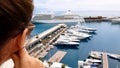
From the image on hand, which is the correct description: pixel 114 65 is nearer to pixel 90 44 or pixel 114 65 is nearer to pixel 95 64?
pixel 95 64

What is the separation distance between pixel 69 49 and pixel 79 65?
1997 millimetres

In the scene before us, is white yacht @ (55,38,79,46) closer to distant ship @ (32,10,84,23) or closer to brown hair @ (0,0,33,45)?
distant ship @ (32,10,84,23)

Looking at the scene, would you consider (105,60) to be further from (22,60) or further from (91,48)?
(22,60)

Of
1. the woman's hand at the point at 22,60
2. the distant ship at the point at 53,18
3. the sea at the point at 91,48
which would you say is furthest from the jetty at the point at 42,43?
the woman's hand at the point at 22,60

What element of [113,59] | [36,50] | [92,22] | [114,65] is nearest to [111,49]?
[113,59]

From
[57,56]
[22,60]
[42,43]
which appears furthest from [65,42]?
[22,60]

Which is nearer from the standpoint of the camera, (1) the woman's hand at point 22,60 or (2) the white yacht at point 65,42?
(1) the woman's hand at point 22,60

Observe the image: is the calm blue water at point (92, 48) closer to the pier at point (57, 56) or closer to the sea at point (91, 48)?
the sea at point (91, 48)

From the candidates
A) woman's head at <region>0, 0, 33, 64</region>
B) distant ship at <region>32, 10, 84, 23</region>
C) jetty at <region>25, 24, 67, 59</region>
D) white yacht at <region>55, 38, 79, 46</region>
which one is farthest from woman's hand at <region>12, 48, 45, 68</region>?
distant ship at <region>32, 10, 84, 23</region>

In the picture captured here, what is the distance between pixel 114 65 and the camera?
20.0 feet

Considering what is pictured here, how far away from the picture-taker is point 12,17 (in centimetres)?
20

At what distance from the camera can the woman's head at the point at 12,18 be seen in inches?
7.6

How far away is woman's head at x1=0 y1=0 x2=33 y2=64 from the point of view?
7.6 inches

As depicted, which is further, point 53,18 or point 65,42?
point 53,18
